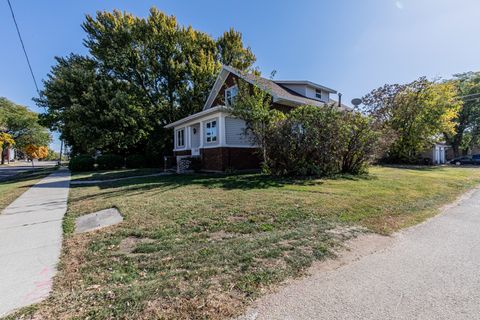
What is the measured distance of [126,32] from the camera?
20969mm

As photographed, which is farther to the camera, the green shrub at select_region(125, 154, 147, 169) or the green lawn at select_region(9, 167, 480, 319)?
the green shrub at select_region(125, 154, 147, 169)

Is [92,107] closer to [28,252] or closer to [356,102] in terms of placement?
[28,252]

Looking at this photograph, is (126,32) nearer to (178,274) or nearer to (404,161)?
(178,274)

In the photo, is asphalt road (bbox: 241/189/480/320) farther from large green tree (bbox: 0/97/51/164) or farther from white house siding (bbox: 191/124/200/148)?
large green tree (bbox: 0/97/51/164)

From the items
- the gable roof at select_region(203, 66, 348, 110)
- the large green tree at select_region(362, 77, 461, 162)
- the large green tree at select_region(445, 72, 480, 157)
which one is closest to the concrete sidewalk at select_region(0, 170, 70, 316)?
the gable roof at select_region(203, 66, 348, 110)

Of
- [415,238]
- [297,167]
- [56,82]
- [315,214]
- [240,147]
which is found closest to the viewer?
[415,238]

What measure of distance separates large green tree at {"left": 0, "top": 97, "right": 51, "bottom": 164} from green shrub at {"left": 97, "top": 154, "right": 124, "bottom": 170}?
101 feet

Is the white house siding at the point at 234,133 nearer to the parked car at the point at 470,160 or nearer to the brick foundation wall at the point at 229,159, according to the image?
the brick foundation wall at the point at 229,159

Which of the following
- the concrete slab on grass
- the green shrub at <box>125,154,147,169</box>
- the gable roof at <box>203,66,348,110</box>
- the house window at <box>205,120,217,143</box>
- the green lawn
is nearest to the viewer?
the green lawn

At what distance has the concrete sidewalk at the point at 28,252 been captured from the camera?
250 cm

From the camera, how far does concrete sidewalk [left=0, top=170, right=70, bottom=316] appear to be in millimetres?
2498

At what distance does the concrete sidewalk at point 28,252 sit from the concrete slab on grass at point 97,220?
13.4 inches

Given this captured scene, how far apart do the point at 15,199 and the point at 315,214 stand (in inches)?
362

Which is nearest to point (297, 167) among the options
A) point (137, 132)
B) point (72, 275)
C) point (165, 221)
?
point (165, 221)
